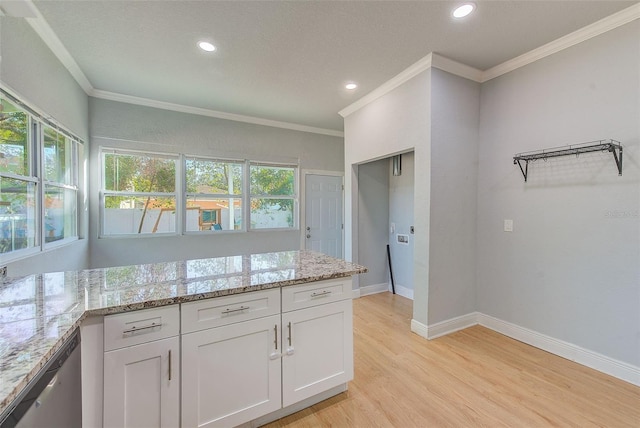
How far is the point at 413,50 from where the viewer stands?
98.9 inches

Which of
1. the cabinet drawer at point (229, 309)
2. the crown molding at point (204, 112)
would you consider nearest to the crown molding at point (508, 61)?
the crown molding at point (204, 112)

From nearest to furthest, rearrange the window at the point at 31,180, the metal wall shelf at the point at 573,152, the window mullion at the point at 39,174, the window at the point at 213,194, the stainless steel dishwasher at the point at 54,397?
the stainless steel dishwasher at the point at 54,397 → the window at the point at 31,180 → the metal wall shelf at the point at 573,152 → the window mullion at the point at 39,174 → the window at the point at 213,194

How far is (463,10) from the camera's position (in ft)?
6.57

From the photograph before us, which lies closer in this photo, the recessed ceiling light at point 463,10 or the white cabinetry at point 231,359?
the white cabinetry at point 231,359

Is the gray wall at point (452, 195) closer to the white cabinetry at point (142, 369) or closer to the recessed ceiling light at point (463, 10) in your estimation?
the recessed ceiling light at point (463, 10)

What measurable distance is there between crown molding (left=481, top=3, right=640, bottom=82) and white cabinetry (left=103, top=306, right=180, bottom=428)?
3548 millimetres

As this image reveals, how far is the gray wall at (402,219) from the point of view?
13.1 feet

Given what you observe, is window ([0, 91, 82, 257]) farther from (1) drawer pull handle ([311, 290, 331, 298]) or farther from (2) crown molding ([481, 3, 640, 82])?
(2) crown molding ([481, 3, 640, 82])

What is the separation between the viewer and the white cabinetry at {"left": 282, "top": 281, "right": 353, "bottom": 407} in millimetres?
1673

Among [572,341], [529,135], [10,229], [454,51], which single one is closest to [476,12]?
[454,51]

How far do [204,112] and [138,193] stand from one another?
1473 mm

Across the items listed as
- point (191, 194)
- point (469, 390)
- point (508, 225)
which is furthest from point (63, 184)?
point (508, 225)

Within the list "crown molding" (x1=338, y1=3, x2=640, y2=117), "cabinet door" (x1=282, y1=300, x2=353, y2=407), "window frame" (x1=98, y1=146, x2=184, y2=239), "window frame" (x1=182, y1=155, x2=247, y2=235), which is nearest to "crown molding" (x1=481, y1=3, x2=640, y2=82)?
"crown molding" (x1=338, y1=3, x2=640, y2=117)

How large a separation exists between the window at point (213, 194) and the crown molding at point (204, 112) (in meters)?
0.68
